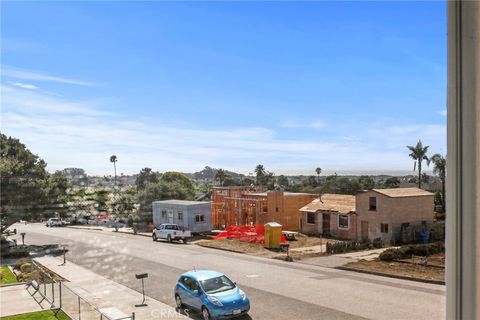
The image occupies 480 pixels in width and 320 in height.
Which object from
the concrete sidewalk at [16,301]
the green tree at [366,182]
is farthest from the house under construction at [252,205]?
the concrete sidewalk at [16,301]

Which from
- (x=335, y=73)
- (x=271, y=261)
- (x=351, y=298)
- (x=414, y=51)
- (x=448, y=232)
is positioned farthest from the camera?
(x=271, y=261)

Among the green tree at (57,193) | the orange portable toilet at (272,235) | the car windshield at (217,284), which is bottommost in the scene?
the car windshield at (217,284)

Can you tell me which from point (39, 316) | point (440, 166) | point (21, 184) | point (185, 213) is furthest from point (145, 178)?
point (440, 166)

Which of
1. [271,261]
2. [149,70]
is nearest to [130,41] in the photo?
[149,70]

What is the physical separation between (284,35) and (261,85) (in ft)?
0.76

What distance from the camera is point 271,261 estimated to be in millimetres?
2109

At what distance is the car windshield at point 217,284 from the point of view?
1.78 m

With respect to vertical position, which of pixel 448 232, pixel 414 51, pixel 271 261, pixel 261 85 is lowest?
pixel 271 261

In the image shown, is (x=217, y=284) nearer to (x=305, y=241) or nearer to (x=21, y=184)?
(x=305, y=241)

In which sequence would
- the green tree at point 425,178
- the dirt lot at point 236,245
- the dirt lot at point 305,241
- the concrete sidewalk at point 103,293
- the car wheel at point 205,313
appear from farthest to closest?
the dirt lot at point 305,241 → the dirt lot at point 236,245 → the concrete sidewalk at point 103,293 → the car wheel at point 205,313 → the green tree at point 425,178

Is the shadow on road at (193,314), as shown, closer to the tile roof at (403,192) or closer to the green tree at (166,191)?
the green tree at (166,191)

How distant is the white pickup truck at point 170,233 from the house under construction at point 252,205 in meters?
0.16

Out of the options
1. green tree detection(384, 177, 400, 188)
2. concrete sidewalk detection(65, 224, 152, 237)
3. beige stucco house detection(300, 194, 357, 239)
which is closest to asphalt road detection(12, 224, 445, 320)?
concrete sidewalk detection(65, 224, 152, 237)

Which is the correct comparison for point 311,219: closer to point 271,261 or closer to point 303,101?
point 271,261
